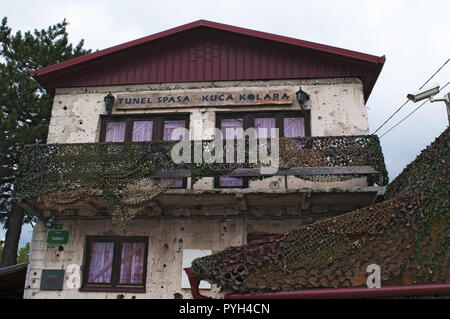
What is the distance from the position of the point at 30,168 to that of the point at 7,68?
24.1 feet

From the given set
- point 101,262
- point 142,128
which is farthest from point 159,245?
point 142,128

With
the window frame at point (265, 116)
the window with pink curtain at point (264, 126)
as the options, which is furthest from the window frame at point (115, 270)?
the window with pink curtain at point (264, 126)

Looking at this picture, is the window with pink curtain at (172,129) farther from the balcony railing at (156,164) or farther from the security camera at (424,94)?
the security camera at (424,94)

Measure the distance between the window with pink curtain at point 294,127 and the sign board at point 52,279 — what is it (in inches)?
294

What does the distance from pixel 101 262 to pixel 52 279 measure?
53.1 inches

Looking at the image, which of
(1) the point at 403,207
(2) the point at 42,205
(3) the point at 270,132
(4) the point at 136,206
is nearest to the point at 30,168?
(2) the point at 42,205

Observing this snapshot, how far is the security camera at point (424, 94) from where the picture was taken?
8.01m

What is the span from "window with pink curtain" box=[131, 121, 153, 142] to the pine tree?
512 centimetres

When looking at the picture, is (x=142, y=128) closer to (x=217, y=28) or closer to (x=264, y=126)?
(x=264, y=126)

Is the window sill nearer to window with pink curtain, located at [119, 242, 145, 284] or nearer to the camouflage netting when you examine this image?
window with pink curtain, located at [119, 242, 145, 284]

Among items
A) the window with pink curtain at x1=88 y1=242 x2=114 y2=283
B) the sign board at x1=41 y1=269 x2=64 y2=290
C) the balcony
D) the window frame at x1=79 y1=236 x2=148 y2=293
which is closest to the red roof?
the balcony

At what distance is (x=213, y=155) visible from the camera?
34.7 feet

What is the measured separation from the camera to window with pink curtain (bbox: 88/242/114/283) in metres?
10.9

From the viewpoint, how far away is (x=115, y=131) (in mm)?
12398
